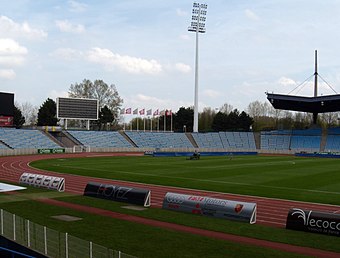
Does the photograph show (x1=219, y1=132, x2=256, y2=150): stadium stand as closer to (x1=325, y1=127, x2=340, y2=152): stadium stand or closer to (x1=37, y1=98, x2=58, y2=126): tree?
(x1=325, y1=127, x2=340, y2=152): stadium stand

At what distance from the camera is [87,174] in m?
39.4

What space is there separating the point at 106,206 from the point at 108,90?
105866mm

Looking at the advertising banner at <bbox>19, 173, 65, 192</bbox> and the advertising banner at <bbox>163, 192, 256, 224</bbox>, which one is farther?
the advertising banner at <bbox>19, 173, 65, 192</bbox>

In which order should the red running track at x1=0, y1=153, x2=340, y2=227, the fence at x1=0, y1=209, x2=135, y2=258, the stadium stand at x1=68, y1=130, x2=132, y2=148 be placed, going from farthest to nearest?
the stadium stand at x1=68, y1=130, x2=132, y2=148
the red running track at x1=0, y1=153, x2=340, y2=227
the fence at x1=0, y1=209, x2=135, y2=258

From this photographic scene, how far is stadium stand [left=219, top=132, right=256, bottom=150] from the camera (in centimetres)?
10012

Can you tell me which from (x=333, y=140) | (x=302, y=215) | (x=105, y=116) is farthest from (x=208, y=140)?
(x=302, y=215)

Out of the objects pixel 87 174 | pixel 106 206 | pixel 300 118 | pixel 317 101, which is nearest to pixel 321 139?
pixel 317 101

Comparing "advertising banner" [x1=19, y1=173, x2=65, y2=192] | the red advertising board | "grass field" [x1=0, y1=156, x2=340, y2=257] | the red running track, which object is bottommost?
the red running track

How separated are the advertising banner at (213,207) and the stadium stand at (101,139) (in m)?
65.3

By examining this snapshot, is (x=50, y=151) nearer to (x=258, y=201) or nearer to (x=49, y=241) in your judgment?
(x=258, y=201)

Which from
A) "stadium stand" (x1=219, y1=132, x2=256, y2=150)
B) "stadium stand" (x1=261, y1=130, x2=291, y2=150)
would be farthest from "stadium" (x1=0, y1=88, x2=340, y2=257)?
"stadium stand" (x1=219, y1=132, x2=256, y2=150)

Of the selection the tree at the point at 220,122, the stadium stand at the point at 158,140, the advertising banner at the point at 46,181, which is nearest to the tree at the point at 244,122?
the tree at the point at 220,122

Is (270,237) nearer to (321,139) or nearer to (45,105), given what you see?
(321,139)

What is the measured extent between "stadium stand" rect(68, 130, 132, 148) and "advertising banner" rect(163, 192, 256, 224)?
65.3m
